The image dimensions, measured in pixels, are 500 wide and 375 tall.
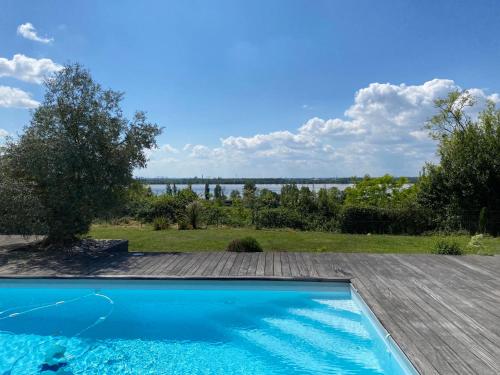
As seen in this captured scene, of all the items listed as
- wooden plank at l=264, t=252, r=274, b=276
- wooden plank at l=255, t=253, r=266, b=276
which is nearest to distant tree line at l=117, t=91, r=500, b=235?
wooden plank at l=264, t=252, r=274, b=276

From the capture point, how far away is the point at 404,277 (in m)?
5.73

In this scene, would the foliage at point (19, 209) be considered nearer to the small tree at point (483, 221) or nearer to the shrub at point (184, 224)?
the shrub at point (184, 224)

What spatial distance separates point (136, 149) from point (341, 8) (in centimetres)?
623

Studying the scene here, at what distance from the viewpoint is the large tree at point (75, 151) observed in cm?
709

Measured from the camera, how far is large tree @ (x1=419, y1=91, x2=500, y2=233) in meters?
12.9

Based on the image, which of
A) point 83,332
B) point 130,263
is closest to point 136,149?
point 130,263

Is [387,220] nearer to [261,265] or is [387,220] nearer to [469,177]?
[469,177]

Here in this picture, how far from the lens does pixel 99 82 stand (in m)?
7.73

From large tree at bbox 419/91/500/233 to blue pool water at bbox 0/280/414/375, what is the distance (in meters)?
9.54

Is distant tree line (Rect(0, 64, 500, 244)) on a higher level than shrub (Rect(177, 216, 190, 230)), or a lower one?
higher

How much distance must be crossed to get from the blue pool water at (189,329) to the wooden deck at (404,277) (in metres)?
0.21

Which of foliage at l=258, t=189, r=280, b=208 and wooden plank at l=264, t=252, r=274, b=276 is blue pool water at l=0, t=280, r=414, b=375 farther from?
foliage at l=258, t=189, r=280, b=208

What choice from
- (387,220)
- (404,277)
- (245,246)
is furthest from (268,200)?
(404,277)

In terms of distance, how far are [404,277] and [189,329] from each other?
3406mm
